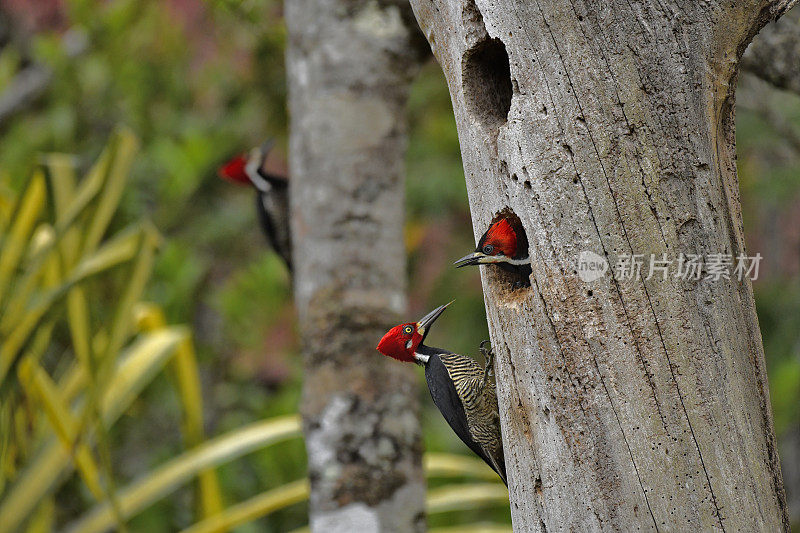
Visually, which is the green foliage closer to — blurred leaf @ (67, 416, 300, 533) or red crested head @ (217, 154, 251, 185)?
blurred leaf @ (67, 416, 300, 533)

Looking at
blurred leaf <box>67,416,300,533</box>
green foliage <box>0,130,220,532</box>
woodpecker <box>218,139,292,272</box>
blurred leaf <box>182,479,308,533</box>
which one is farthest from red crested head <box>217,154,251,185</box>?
blurred leaf <box>182,479,308,533</box>

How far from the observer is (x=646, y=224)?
1.17m

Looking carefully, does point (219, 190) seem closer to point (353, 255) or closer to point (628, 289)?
point (353, 255)

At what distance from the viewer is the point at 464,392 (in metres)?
1.40

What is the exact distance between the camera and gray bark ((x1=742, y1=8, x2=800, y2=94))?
2105 millimetres

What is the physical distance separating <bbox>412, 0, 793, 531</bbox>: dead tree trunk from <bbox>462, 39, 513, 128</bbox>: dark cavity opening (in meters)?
0.06

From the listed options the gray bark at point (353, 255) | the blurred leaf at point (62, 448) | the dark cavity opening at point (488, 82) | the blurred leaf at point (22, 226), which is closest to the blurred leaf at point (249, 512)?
the blurred leaf at point (62, 448)

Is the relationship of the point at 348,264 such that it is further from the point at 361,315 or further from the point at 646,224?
the point at 646,224

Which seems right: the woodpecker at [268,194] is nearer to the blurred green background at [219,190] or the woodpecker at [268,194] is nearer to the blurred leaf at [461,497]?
the blurred green background at [219,190]

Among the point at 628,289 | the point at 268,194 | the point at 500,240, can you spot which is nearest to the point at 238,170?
the point at 268,194

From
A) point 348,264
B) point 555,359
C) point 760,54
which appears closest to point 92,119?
point 348,264

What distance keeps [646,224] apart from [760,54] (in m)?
1.21

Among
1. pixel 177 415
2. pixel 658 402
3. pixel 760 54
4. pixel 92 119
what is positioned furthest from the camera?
pixel 92 119

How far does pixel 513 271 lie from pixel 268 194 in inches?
65.7
